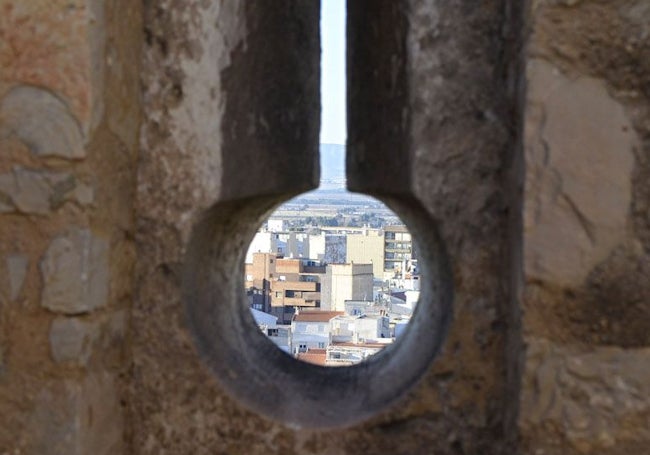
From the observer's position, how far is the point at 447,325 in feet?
6.08

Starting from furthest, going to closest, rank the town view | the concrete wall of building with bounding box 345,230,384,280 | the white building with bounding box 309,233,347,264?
the white building with bounding box 309,233,347,264 < the concrete wall of building with bounding box 345,230,384,280 < the town view

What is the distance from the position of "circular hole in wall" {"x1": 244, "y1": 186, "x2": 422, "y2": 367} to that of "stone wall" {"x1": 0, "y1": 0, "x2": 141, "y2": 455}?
42.4 inches

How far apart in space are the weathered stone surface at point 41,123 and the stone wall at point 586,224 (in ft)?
2.98

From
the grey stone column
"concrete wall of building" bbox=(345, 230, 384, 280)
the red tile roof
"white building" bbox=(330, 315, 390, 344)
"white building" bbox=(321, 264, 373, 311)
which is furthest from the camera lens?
"concrete wall of building" bbox=(345, 230, 384, 280)

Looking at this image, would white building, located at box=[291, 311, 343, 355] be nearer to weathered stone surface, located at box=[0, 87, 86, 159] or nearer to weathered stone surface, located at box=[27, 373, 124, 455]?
weathered stone surface, located at box=[27, 373, 124, 455]

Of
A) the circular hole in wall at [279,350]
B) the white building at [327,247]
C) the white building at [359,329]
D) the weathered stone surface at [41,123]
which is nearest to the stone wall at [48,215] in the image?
the weathered stone surface at [41,123]

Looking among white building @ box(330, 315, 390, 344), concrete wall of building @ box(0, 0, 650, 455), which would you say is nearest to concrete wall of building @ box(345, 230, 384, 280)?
white building @ box(330, 315, 390, 344)

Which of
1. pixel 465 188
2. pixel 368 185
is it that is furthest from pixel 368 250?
pixel 465 188

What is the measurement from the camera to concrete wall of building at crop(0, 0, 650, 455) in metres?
1.54

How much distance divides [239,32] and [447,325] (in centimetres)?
84

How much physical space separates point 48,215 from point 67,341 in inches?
10.2

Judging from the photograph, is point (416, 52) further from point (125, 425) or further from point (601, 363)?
point (125, 425)

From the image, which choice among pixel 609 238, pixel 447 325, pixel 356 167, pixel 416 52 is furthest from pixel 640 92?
pixel 356 167

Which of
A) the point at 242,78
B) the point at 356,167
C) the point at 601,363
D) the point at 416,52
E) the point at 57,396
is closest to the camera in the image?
the point at 601,363
